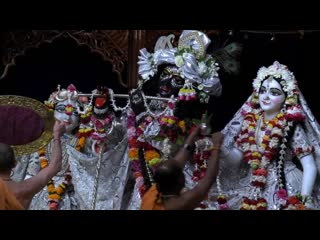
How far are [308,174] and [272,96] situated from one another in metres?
0.71

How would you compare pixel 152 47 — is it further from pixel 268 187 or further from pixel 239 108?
pixel 268 187

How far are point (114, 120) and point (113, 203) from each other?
2.33ft

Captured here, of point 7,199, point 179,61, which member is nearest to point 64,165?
point 179,61

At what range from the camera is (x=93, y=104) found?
812 cm

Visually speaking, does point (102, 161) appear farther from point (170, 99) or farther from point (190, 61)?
point (190, 61)

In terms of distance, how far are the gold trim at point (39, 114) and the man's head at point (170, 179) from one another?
2.24 meters

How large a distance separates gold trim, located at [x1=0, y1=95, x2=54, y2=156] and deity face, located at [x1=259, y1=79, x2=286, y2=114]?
176 centimetres

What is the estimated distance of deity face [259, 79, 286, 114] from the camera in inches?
305

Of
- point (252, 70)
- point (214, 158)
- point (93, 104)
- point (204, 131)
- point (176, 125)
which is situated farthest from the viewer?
point (252, 70)

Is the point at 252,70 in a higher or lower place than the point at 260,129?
higher

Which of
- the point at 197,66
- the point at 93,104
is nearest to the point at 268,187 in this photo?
the point at 197,66

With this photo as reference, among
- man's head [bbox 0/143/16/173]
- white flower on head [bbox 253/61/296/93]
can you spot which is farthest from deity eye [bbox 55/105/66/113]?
man's head [bbox 0/143/16/173]

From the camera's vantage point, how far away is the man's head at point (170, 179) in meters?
5.22

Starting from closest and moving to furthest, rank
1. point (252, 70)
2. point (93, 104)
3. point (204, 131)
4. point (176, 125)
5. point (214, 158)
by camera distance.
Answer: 1. point (214, 158)
2. point (204, 131)
3. point (176, 125)
4. point (93, 104)
5. point (252, 70)
